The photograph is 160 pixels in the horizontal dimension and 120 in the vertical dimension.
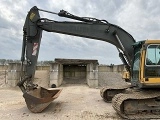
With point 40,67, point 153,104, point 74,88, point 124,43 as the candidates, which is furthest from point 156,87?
point 40,67

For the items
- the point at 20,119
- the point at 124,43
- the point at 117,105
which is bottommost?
the point at 20,119

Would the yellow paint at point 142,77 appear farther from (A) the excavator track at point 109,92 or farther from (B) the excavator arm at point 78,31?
(A) the excavator track at point 109,92

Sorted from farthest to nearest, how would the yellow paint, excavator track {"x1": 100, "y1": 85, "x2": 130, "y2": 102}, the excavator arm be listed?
excavator track {"x1": 100, "y1": 85, "x2": 130, "y2": 102} → the excavator arm → the yellow paint

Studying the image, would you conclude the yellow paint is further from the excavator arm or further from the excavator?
the excavator arm

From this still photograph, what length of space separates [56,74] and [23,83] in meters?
7.70

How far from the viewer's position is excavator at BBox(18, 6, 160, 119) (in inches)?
→ 312

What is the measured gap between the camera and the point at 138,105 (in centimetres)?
800

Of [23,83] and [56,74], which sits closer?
[23,83]

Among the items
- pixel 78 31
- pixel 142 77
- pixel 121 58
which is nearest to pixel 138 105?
pixel 142 77

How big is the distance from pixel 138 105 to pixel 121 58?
2.49m

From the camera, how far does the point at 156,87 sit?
805 cm

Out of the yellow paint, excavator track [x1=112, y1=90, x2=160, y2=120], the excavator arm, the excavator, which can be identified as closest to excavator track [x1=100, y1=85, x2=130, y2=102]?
the excavator

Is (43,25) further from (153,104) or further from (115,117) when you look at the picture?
(153,104)

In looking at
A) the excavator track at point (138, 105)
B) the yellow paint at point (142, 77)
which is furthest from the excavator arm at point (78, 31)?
the excavator track at point (138, 105)
